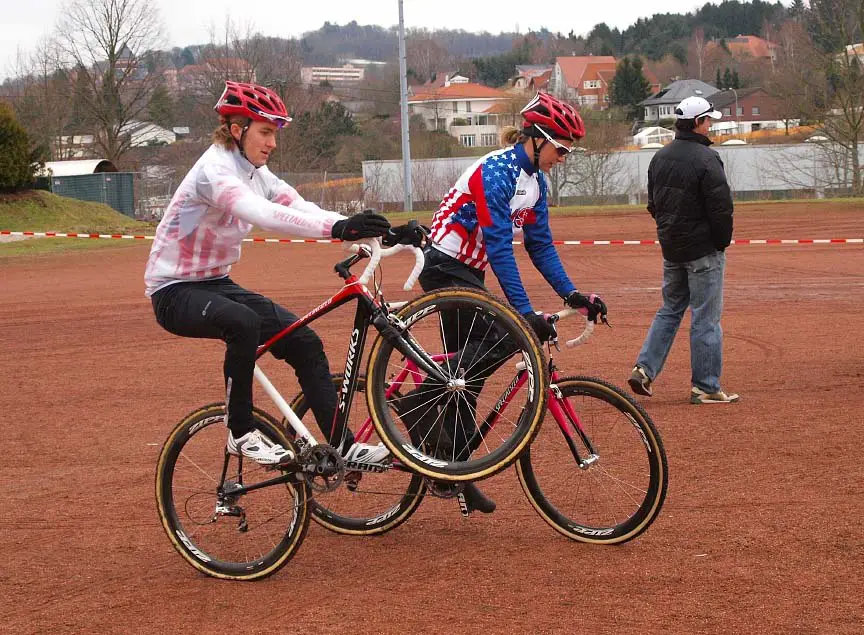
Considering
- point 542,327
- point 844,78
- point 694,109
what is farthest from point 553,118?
point 844,78

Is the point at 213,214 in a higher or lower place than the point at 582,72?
lower

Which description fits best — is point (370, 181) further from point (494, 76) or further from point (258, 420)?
point (494, 76)

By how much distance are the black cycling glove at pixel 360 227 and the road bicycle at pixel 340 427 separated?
0.86 ft

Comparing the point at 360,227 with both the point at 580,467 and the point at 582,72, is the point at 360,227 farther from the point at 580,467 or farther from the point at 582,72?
the point at 582,72

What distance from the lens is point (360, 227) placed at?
481 cm

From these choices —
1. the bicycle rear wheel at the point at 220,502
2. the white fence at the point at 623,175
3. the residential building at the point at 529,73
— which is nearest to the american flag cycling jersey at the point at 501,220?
the bicycle rear wheel at the point at 220,502

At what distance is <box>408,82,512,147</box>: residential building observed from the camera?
112000 millimetres

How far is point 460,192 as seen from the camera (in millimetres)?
6070

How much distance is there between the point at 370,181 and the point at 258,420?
45780 mm

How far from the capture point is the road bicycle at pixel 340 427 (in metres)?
5.07

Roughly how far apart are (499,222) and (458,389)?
93cm

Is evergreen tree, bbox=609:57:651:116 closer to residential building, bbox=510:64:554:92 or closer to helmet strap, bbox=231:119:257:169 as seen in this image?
residential building, bbox=510:64:554:92

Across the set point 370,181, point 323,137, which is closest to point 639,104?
point 323,137

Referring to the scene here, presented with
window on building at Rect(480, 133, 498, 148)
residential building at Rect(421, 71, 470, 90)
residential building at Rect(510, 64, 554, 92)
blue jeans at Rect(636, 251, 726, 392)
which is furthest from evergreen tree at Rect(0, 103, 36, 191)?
residential building at Rect(421, 71, 470, 90)
